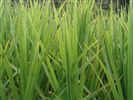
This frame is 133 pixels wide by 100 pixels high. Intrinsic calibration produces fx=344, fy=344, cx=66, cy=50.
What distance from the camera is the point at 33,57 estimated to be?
101 centimetres

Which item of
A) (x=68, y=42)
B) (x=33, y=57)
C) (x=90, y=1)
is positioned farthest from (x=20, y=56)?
(x=90, y=1)

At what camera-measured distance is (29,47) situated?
1149 mm

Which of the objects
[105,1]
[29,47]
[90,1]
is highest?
[90,1]

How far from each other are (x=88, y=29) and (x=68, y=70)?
0.26 m

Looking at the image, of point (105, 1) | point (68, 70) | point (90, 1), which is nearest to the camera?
point (68, 70)

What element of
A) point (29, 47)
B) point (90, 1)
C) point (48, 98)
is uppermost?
point (90, 1)

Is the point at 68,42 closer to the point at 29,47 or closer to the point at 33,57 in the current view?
the point at 33,57

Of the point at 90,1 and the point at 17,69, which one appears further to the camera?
the point at 90,1

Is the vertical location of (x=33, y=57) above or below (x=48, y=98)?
above

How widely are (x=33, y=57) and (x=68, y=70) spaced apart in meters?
0.12

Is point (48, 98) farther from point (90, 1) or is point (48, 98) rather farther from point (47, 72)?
Result: point (90, 1)

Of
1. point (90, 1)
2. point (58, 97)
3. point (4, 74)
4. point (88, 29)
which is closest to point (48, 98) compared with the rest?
point (58, 97)

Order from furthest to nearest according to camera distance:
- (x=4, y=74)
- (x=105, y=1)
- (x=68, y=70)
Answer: (x=105, y=1) < (x=4, y=74) < (x=68, y=70)

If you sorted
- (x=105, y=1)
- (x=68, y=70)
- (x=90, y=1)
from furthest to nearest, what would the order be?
(x=105, y=1) → (x=90, y=1) → (x=68, y=70)
